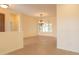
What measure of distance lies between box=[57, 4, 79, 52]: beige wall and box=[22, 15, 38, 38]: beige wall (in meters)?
7.37

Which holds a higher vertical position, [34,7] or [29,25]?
[34,7]

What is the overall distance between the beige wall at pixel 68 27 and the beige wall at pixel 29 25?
7368mm

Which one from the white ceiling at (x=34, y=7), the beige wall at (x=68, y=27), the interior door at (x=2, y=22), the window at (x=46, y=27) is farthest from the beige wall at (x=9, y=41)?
the window at (x=46, y=27)

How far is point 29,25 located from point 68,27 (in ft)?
30.8

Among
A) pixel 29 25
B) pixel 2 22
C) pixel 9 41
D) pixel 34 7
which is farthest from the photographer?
pixel 29 25

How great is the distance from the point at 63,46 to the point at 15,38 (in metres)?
2.22

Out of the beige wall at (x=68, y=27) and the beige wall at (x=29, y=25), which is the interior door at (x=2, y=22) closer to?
the beige wall at (x=29, y=25)

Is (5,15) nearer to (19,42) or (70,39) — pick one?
(19,42)

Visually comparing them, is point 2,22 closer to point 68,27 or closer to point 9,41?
point 9,41

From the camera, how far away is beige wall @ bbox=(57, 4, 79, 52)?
17.4 feet

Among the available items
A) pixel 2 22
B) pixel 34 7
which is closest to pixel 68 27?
pixel 34 7

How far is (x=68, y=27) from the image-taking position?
5.61 metres

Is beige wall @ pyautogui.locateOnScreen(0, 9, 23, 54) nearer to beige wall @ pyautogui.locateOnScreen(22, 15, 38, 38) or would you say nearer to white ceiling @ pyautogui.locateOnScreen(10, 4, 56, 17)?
white ceiling @ pyautogui.locateOnScreen(10, 4, 56, 17)
